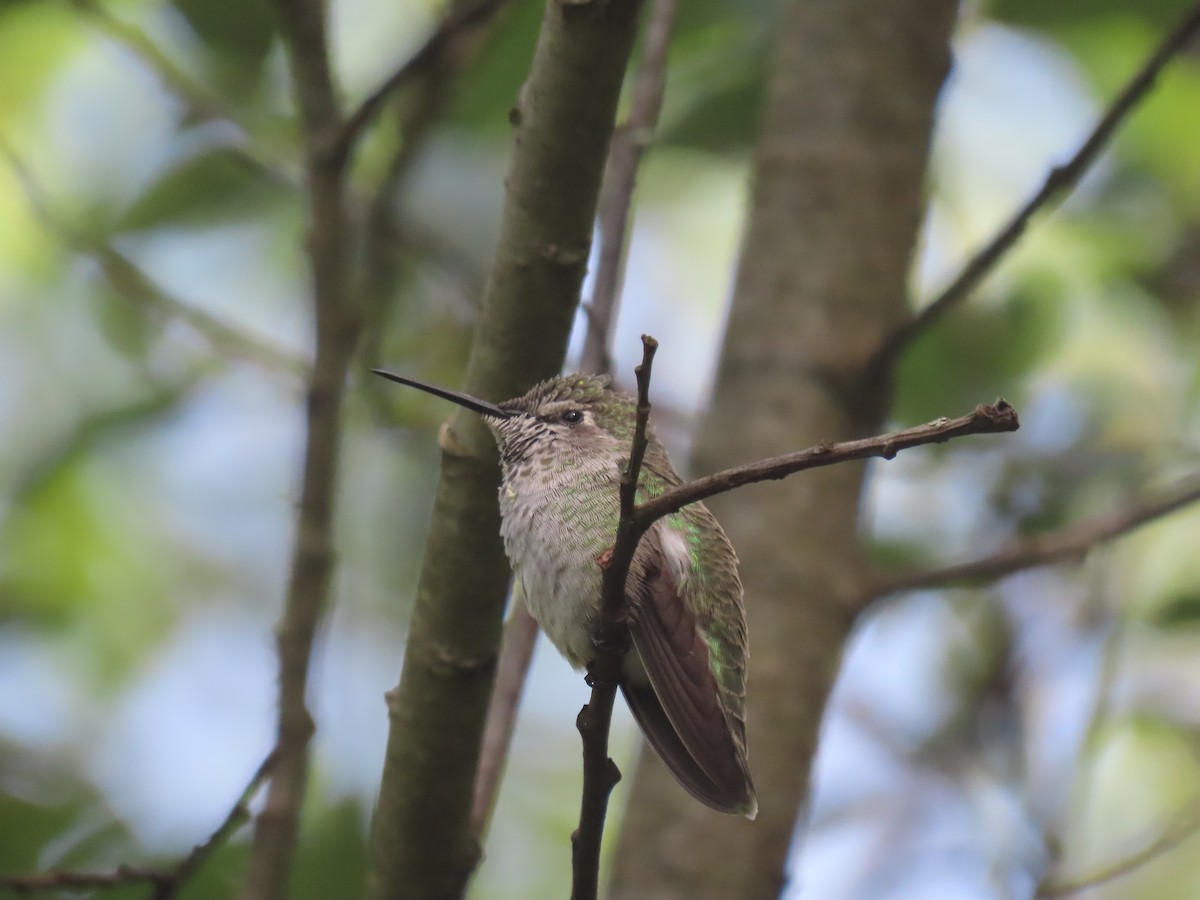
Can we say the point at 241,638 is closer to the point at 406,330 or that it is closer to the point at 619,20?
the point at 406,330

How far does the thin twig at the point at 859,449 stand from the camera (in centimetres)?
149

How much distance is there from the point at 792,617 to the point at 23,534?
3.03 meters

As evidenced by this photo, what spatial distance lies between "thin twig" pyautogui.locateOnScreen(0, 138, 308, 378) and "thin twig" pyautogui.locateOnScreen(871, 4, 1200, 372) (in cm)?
168

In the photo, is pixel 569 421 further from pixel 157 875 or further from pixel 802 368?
pixel 157 875

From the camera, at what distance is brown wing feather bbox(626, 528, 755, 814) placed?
93.3 inches

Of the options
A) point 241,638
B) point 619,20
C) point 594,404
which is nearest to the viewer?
point 619,20

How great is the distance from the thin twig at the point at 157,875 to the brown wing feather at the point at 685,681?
73 centimetres

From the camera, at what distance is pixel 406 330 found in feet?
15.7

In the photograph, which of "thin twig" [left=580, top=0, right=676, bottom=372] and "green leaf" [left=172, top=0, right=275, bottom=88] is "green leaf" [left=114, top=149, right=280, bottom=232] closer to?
"green leaf" [left=172, top=0, right=275, bottom=88]

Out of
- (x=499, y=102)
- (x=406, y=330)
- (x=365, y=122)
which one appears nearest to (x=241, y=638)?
(x=406, y=330)

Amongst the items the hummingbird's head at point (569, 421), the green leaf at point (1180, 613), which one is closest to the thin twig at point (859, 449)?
the hummingbird's head at point (569, 421)

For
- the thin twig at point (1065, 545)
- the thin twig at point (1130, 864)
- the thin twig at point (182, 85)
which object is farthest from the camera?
the thin twig at point (182, 85)

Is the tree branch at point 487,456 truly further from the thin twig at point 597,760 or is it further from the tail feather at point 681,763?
the thin twig at point 597,760

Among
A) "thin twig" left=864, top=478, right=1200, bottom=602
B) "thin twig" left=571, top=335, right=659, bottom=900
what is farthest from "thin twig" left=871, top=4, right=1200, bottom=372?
"thin twig" left=571, top=335, right=659, bottom=900
